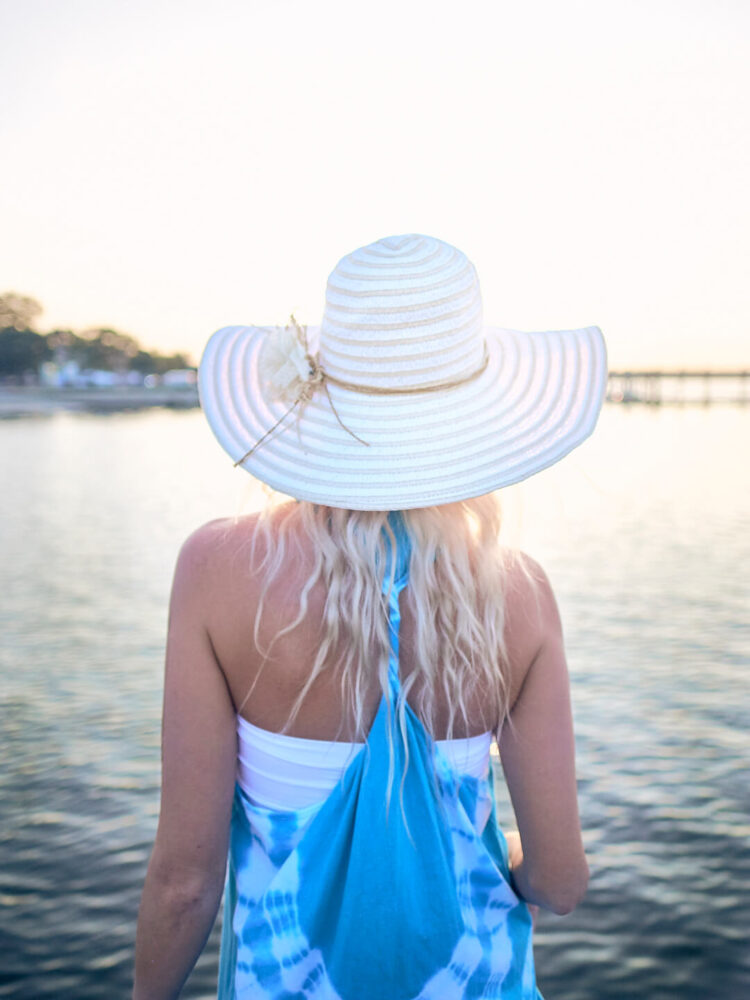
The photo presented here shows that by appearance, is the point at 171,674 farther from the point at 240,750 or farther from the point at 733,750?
the point at 733,750

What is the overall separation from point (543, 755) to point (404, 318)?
633 mm

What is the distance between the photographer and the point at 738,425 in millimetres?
49719

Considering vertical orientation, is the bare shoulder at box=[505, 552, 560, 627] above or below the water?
above

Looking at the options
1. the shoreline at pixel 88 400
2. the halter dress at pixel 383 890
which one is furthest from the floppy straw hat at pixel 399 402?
the shoreline at pixel 88 400

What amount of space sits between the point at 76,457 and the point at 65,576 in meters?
17.6

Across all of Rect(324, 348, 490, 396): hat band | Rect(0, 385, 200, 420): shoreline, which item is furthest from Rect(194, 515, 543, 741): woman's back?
Rect(0, 385, 200, 420): shoreline

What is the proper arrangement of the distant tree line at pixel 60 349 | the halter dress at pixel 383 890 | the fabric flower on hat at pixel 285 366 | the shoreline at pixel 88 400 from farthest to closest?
1. the distant tree line at pixel 60 349
2. the shoreline at pixel 88 400
3. the fabric flower on hat at pixel 285 366
4. the halter dress at pixel 383 890

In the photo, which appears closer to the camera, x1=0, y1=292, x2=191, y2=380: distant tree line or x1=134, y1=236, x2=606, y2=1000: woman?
x1=134, y1=236, x2=606, y2=1000: woman

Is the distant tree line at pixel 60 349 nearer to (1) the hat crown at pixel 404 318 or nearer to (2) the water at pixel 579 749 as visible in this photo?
(2) the water at pixel 579 749

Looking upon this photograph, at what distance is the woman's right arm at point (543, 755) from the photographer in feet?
4.33

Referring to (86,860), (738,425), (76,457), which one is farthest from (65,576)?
(738,425)

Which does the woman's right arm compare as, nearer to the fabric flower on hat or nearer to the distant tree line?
the fabric flower on hat

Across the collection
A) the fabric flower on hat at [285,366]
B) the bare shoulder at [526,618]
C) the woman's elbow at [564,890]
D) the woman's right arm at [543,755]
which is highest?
the fabric flower on hat at [285,366]

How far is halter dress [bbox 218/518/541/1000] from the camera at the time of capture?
4.12 feet
